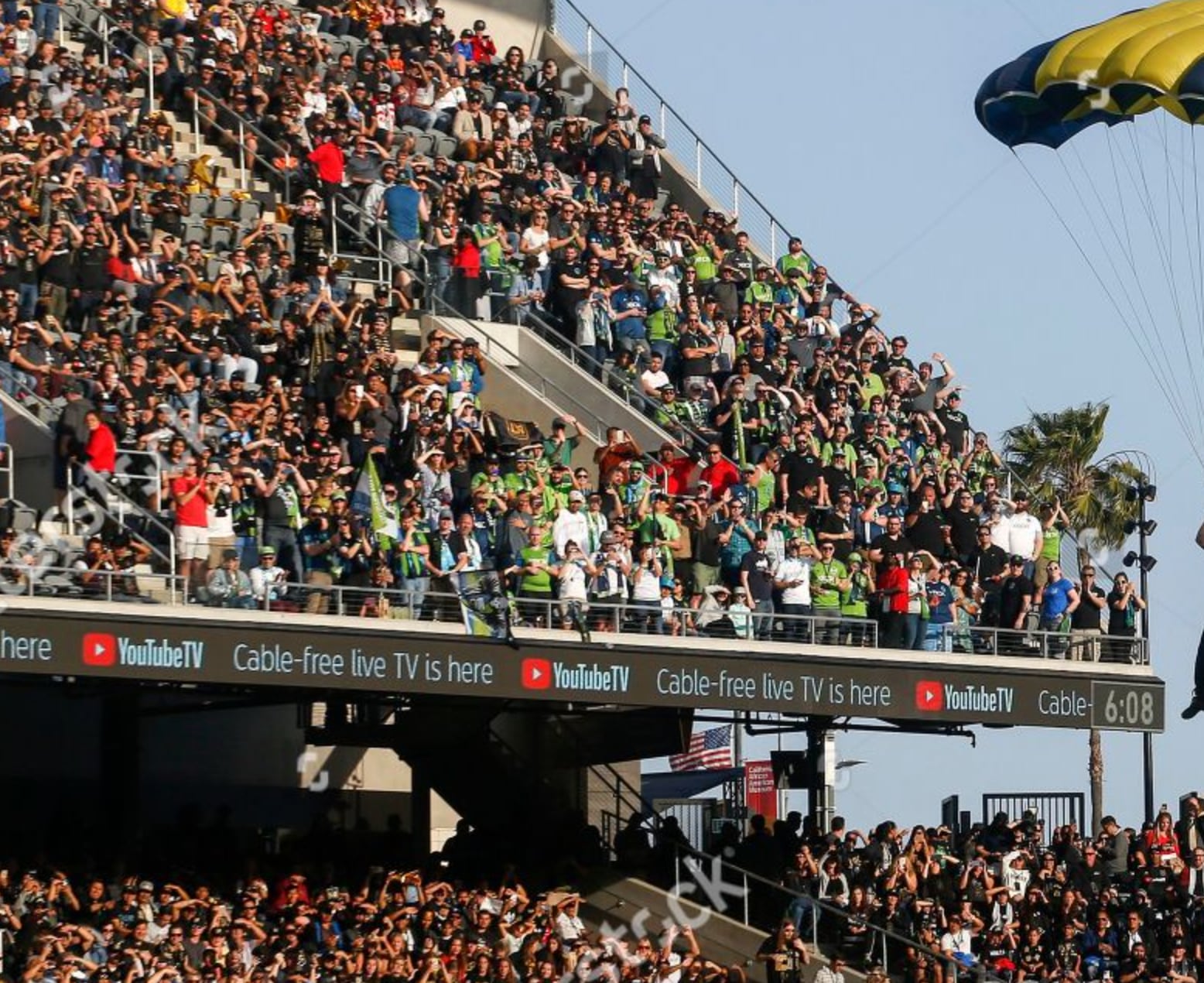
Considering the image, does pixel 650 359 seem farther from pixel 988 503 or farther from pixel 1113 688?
pixel 1113 688

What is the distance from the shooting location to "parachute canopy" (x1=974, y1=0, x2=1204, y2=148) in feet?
102

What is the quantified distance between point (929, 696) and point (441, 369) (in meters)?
5.80

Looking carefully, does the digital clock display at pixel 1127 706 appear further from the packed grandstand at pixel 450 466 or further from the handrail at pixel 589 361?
the handrail at pixel 589 361

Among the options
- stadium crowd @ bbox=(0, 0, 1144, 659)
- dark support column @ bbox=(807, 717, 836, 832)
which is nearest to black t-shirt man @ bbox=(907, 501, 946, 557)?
stadium crowd @ bbox=(0, 0, 1144, 659)

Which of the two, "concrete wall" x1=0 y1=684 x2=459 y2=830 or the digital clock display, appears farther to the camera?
"concrete wall" x1=0 y1=684 x2=459 y2=830

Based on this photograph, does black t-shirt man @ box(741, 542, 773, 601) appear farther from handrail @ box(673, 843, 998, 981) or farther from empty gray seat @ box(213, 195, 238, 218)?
empty gray seat @ box(213, 195, 238, 218)

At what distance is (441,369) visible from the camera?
31.8 metres

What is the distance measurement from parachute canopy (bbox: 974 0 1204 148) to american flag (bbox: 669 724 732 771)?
730 inches

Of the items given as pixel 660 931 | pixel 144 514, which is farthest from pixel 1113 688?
pixel 144 514

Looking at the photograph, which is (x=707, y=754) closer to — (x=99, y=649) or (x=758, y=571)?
(x=758, y=571)

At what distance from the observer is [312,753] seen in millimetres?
36062

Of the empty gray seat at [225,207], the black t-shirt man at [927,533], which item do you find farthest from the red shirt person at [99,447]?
the black t-shirt man at [927,533]

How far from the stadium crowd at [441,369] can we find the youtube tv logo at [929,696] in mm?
496

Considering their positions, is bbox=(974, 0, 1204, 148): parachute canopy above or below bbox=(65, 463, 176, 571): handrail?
above
